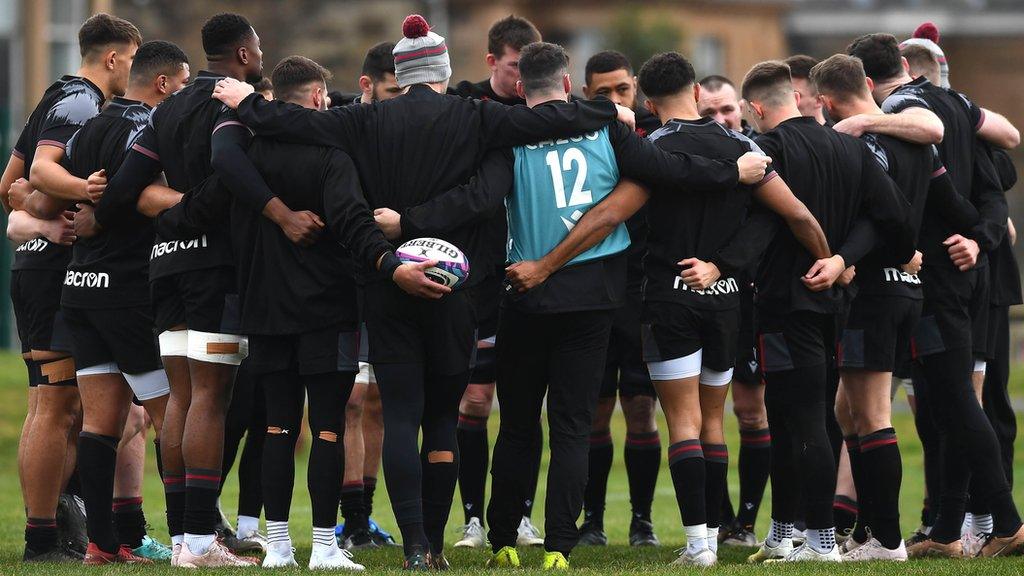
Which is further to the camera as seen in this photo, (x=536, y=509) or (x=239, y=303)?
(x=536, y=509)

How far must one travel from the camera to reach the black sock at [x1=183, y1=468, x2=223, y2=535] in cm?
747

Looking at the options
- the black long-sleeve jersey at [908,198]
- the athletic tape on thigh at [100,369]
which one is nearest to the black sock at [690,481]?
the black long-sleeve jersey at [908,198]

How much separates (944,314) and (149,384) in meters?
4.22

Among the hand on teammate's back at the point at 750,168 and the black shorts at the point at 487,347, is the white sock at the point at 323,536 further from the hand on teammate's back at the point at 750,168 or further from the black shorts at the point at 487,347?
the hand on teammate's back at the point at 750,168

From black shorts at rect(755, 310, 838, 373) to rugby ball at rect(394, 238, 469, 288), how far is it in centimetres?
173

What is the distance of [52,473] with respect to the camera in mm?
8109

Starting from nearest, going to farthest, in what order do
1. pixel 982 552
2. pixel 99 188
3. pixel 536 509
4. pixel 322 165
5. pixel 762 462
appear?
Answer: pixel 322 165
pixel 99 188
pixel 982 552
pixel 762 462
pixel 536 509

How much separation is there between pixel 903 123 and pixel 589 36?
53.2m

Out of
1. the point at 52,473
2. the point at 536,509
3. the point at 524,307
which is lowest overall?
the point at 536,509

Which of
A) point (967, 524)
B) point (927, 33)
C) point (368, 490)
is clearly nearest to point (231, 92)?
point (368, 490)

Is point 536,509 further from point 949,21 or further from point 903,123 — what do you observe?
point 949,21

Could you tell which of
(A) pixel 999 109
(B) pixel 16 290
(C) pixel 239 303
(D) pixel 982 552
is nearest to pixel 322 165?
(C) pixel 239 303

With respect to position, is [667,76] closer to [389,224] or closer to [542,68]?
[542,68]

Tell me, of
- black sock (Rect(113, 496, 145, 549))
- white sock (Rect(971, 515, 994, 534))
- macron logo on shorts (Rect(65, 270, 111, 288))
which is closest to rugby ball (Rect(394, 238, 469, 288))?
macron logo on shorts (Rect(65, 270, 111, 288))
